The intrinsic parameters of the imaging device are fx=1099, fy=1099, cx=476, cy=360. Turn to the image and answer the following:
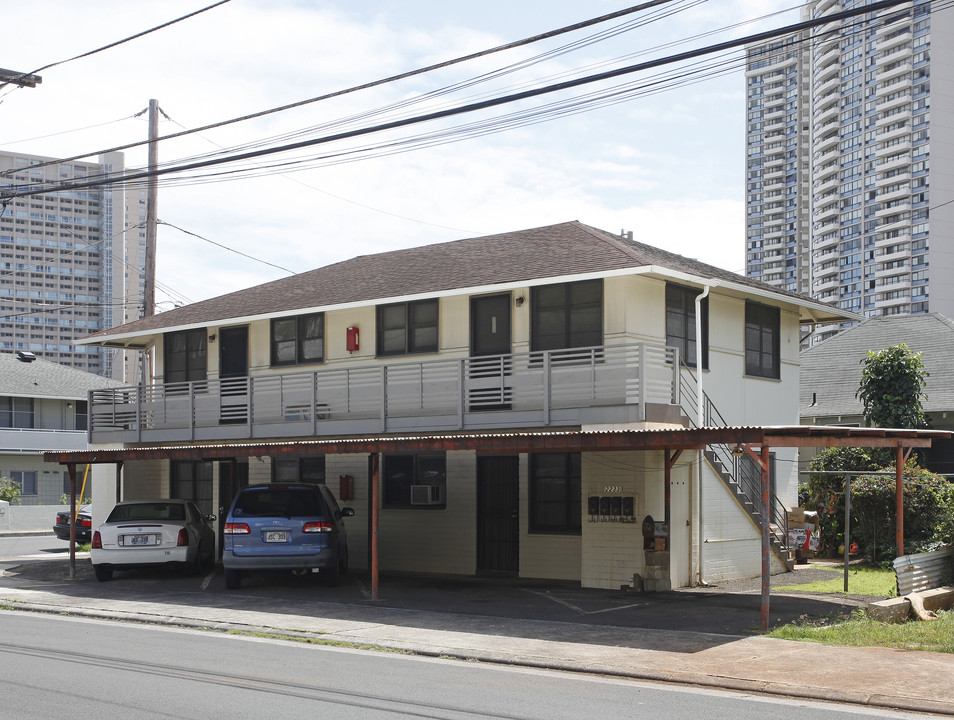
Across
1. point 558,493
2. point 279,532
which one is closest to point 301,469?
point 279,532

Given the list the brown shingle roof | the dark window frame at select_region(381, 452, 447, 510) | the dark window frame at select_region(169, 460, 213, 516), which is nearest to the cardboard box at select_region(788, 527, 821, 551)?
the brown shingle roof

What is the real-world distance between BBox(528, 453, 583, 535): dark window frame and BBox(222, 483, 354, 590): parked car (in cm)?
377

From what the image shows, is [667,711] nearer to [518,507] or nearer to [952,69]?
[518,507]

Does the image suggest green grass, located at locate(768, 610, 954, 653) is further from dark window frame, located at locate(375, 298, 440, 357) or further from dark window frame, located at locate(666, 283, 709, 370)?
dark window frame, located at locate(375, 298, 440, 357)

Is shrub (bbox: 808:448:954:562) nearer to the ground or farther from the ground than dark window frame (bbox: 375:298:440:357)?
nearer to the ground

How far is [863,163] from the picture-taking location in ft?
376

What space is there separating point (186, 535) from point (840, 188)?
111053 millimetres

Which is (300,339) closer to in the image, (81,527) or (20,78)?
(20,78)

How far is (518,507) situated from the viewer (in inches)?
792

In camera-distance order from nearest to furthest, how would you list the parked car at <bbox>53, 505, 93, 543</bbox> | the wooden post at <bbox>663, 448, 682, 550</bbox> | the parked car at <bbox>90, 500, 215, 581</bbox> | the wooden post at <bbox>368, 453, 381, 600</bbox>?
the wooden post at <bbox>368, 453, 381, 600</bbox> < the wooden post at <bbox>663, 448, 682, 550</bbox> < the parked car at <bbox>90, 500, 215, 581</bbox> < the parked car at <bbox>53, 505, 93, 543</bbox>

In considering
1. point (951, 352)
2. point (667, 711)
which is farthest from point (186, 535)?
point (951, 352)

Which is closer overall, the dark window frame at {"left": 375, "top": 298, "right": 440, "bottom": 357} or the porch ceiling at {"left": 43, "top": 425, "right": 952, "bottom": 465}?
the porch ceiling at {"left": 43, "top": 425, "right": 952, "bottom": 465}

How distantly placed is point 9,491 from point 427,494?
26382mm

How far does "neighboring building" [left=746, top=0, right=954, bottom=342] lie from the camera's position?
103312 mm
